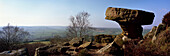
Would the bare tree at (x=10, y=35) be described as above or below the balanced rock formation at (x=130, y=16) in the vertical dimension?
below

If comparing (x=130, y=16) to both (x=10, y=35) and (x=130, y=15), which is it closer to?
(x=130, y=15)

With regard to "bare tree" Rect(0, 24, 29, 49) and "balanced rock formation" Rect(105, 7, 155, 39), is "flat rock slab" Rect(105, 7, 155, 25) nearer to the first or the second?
"balanced rock formation" Rect(105, 7, 155, 39)

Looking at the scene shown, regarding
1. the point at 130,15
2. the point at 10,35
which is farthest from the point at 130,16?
the point at 10,35

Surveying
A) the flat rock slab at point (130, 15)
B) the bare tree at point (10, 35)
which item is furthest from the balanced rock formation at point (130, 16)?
the bare tree at point (10, 35)

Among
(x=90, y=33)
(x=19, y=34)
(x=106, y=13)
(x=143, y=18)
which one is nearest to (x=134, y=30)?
(x=143, y=18)

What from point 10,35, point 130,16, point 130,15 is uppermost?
point 130,15

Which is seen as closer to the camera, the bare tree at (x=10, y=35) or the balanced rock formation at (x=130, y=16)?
the balanced rock formation at (x=130, y=16)

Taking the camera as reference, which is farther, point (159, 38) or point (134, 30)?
point (134, 30)

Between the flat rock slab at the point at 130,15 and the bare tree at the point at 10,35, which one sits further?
the bare tree at the point at 10,35

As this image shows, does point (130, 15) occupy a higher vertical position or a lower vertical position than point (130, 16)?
higher

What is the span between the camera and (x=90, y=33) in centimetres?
3378

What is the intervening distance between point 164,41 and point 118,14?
5.09 m

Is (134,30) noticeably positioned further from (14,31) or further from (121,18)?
(14,31)

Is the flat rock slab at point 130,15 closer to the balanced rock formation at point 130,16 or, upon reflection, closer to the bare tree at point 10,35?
the balanced rock formation at point 130,16
